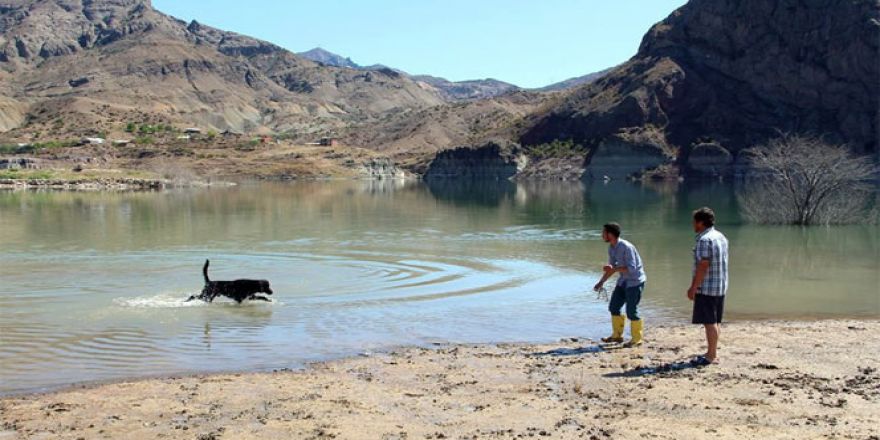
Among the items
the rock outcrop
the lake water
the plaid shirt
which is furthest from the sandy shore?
Result: the rock outcrop

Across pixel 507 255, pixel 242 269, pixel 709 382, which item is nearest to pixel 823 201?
pixel 507 255

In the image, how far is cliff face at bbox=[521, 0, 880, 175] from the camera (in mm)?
162875

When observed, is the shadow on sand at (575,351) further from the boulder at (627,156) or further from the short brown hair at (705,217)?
the boulder at (627,156)

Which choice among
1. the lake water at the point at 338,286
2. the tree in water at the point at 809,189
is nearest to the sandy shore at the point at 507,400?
the lake water at the point at 338,286

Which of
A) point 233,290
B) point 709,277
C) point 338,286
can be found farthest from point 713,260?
point 338,286

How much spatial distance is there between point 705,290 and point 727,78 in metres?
180

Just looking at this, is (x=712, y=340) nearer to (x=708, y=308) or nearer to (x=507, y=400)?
(x=708, y=308)

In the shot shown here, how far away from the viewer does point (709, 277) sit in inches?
498

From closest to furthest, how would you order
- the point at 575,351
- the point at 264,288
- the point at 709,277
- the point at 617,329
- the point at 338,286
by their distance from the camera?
the point at 709,277 → the point at 575,351 → the point at 617,329 → the point at 264,288 → the point at 338,286

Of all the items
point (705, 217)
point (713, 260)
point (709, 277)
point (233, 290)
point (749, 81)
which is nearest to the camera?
point (713, 260)

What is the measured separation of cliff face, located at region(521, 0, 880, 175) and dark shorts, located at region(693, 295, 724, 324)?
157483 mm

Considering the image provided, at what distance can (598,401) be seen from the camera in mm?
11000

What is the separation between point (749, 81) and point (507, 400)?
179680mm

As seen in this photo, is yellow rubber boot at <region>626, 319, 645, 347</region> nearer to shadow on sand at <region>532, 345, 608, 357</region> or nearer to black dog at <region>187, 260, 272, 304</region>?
shadow on sand at <region>532, 345, 608, 357</region>
